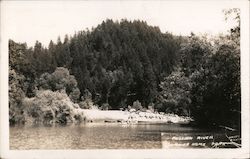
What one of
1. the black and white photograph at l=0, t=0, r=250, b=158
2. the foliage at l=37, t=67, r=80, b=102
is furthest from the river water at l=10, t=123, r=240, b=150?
the foliage at l=37, t=67, r=80, b=102

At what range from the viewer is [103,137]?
3.20 m

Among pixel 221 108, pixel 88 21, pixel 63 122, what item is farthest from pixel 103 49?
pixel 221 108

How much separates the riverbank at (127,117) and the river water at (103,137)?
21mm

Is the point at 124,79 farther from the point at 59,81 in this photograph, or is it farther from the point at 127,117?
the point at 59,81

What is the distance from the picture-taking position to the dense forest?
3.20 metres

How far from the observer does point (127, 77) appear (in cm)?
325

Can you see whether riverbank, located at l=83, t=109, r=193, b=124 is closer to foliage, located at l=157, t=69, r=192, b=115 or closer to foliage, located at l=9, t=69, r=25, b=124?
foliage, located at l=157, t=69, r=192, b=115

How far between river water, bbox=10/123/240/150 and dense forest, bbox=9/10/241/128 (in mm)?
54

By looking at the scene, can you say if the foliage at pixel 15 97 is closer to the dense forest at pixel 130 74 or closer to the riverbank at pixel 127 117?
the dense forest at pixel 130 74

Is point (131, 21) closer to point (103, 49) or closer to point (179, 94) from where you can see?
point (103, 49)

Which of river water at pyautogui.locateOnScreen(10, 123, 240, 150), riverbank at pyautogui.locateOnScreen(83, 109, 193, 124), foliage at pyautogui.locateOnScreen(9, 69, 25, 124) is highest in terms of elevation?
foliage at pyautogui.locateOnScreen(9, 69, 25, 124)

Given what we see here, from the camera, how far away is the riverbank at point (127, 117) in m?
3.23

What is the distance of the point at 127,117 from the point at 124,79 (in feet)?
0.50

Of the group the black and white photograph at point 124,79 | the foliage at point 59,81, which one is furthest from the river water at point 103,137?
the foliage at point 59,81
